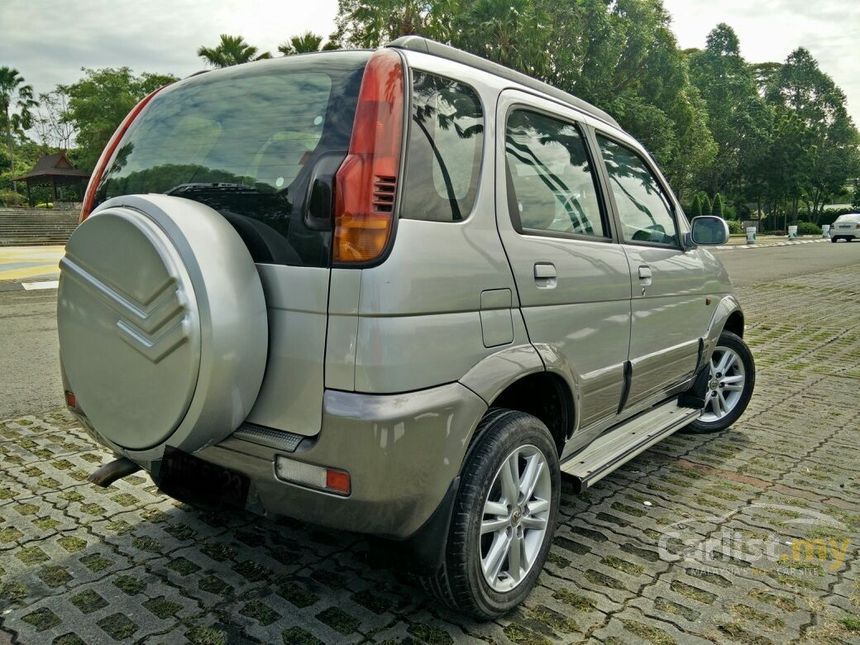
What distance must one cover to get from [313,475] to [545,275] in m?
1.13

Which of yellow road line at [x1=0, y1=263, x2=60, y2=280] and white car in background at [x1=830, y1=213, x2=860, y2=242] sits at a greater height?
white car in background at [x1=830, y1=213, x2=860, y2=242]

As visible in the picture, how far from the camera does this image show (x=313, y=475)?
2025 millimetres

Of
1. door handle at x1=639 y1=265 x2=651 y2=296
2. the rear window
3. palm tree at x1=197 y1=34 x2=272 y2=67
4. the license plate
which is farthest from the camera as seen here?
palm tree at x1=197 y1=34 x2=272 y2=67

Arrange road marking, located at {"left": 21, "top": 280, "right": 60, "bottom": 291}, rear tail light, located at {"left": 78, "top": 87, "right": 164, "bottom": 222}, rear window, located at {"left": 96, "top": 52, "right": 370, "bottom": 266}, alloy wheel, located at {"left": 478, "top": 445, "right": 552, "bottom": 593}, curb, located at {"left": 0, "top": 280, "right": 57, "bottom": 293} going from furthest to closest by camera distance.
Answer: road marking, located at {"left": 21, "top": 280, "right": 60, "bottom": 291}, curb, located at {"left": 0, "top": 280, "right": 57, "bottom": 293}, rear tail light, located at {"left": 78, "top": 87, "right": 164, "bottom": 222}, alloy wheel, located at {"left": 478, "top": 445, "right": 552, "bottom": 593}, rear window, located at {"left": 96, "top": 52, "right": 370, "bottom": 266}

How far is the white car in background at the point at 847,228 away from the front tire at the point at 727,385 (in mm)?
38956

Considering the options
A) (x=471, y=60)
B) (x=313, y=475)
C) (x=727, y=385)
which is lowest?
(x=727, y=385)

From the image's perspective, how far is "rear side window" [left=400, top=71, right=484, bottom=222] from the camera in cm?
209

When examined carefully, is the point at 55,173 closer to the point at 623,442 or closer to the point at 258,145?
the point at 258,145

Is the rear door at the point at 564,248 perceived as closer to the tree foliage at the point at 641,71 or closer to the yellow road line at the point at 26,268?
the yellow road line at the point at 26,268

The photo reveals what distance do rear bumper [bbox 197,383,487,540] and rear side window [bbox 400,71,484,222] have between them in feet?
1.88

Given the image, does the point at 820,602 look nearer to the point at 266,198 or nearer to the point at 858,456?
the point at 858,456

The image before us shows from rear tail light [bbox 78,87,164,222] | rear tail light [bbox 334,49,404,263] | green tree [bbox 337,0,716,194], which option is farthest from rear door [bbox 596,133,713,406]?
green tree [bbox 337,0,716,194]

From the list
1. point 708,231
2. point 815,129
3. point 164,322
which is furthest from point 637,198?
point 815,129

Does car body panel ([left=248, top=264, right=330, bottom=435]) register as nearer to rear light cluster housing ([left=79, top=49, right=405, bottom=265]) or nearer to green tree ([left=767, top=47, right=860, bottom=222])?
rear light cluster housing ([left=79, top=49, right=405, bottom=265])
